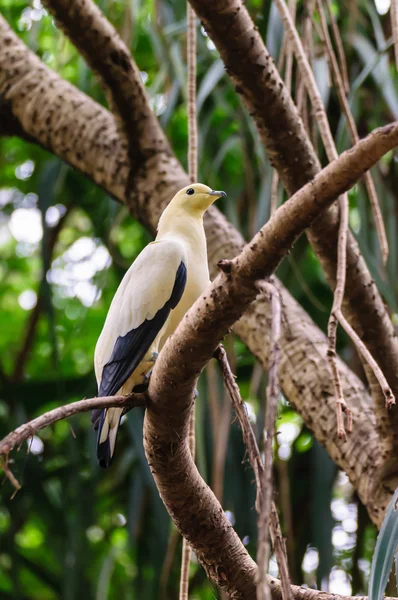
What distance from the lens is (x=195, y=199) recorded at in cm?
216

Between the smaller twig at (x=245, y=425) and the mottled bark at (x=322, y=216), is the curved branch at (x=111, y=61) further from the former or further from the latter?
the smaller twig at (x=245, y=425)

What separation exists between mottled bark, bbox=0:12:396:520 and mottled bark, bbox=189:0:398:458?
198 millimetres

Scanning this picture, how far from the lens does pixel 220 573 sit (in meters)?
1.59

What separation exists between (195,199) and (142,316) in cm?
48

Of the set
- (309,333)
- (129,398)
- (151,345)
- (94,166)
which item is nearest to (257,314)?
(309,333)

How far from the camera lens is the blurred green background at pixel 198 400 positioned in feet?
8.36

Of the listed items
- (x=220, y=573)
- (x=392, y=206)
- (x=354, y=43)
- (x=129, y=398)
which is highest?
(x=354, y=43)

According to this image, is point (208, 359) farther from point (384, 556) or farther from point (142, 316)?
point (142, 316)

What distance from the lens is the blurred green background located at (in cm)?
255

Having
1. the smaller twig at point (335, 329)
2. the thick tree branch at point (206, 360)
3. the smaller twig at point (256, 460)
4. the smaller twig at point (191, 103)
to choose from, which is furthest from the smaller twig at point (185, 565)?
the smaller twig at point (191, 103)

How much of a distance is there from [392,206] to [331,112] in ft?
1.36

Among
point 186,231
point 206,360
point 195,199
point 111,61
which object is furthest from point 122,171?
point 206,360

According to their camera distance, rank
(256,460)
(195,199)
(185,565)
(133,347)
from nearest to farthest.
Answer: (256,460), (185,565), (133,347), (195,199)

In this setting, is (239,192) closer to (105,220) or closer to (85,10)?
(105,220)
